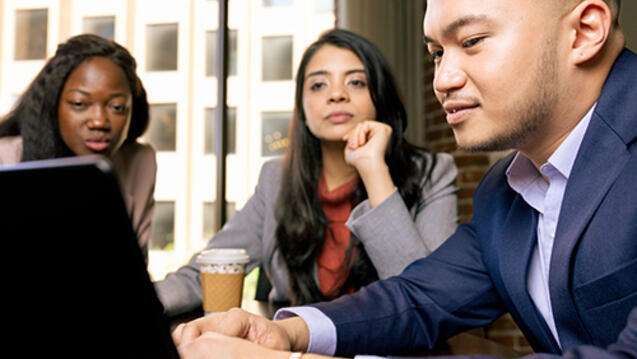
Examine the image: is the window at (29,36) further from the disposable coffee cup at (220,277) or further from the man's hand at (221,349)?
the man's hand at (221,349)

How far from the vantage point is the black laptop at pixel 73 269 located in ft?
1.02

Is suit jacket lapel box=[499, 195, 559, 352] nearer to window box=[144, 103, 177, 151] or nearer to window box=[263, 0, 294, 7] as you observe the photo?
window box=[263, 0, 294, 7]

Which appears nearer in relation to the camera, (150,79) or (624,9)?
(624,9)

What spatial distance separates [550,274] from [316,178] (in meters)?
1.06

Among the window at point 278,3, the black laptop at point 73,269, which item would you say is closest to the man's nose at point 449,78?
the black laptop at point 73,269

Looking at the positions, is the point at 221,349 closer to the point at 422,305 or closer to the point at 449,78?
the point at 422,305

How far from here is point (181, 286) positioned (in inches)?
48.5

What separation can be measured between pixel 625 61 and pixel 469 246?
0.45 m

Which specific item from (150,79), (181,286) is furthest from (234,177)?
(150,79)

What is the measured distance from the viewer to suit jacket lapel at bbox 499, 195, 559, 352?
88 cm

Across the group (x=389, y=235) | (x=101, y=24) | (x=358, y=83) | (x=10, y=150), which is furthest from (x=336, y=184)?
(x=101, y=24)

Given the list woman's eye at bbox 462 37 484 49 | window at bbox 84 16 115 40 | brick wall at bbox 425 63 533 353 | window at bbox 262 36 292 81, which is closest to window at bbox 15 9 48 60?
window at bbox 84 16 115 40

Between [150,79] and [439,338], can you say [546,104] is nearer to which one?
[439,338]

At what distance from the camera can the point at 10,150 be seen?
5.60ft
